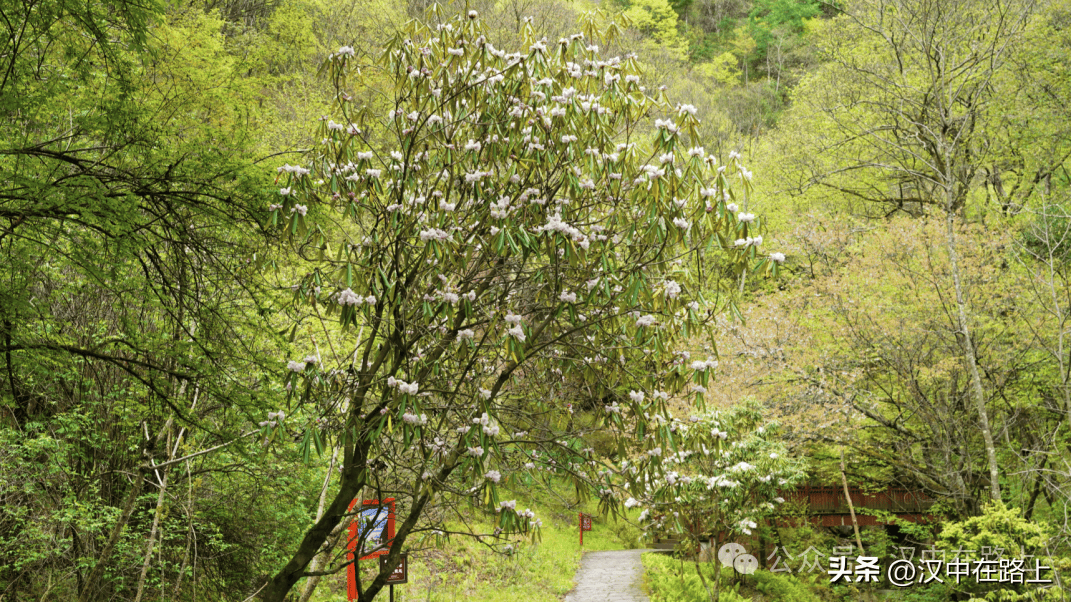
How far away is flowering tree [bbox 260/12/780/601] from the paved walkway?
9718 millimetres

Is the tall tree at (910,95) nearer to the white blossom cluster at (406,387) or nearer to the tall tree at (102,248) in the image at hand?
the white blossom cluster at (406,387)

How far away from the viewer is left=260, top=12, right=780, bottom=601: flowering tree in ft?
12.1

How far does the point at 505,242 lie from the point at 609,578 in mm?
13008

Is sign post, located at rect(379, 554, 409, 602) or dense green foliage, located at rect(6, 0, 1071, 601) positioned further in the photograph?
sign post, located at rect(379, 554, 409, 602)

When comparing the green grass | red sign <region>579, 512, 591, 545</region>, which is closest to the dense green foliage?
the green grass

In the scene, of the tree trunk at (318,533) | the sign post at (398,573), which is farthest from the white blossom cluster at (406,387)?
the sign post at (398,573)

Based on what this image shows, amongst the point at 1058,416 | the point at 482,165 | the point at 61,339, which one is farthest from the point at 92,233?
the point at 1058,416

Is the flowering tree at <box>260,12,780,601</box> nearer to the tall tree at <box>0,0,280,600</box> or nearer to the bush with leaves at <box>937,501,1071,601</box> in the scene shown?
the tall tree at <box>0,0,280,600</box>

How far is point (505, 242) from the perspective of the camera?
12.1 feet

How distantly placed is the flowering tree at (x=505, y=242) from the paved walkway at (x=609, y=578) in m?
9.72

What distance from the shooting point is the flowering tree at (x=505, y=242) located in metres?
3.69

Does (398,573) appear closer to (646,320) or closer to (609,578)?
(646,320)

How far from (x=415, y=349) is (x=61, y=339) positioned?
2.53 metres

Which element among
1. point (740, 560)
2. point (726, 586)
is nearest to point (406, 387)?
point (740, 560)
